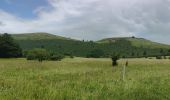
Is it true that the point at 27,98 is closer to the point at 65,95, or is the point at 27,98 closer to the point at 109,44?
the point at 65,95

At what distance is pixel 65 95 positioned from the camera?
13.3 metres

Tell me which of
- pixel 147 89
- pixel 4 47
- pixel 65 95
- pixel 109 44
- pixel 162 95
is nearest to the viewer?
pixel 65 95

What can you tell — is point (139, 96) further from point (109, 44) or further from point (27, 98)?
point (109, 44)

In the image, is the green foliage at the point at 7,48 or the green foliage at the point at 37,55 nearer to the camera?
the green foliage at the point at 37,55

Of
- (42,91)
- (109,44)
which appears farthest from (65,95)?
(109,44)

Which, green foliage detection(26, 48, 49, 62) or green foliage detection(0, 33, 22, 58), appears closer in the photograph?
green foliage detection(26, 48, 49, 62)

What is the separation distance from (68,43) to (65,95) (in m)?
185

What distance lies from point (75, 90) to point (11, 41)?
8870 cm

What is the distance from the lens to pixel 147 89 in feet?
55.2

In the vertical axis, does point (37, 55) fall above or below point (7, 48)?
below

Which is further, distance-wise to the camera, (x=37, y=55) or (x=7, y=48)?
(x=7, y=48)

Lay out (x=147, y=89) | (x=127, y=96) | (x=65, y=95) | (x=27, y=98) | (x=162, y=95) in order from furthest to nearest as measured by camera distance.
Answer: (x=147, y=89) < (x=162, y=95) < (x=127, y=96) < (x=65, y=95) < (x=27, y=98)

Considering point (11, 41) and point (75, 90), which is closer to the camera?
point (75, 90)

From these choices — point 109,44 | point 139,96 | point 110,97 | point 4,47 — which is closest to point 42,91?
point 110,97
